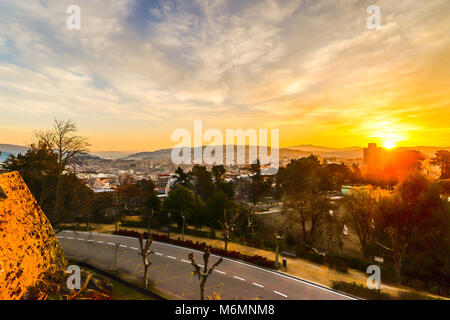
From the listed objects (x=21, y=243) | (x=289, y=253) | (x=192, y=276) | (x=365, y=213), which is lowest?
(x=289, y=253)

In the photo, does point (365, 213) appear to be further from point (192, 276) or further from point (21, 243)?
point (21, 243)

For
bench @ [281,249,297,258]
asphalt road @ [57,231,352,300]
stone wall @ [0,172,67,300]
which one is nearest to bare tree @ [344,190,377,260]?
bench @ [281,249,297,258]

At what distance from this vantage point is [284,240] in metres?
28.4

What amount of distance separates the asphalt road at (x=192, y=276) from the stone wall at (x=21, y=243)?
8224 millimetres

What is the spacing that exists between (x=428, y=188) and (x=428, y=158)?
58.4 meters

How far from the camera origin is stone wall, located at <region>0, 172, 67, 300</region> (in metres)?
7.06

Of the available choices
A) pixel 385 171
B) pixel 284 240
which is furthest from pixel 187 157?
pixel 284 240

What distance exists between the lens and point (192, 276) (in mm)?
16703

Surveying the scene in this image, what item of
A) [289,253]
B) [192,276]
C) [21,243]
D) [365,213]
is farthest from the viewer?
[365,213]

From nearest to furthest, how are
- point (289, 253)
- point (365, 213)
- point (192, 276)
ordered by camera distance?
point (192, 276) < point (289, 253) < point (365, 213)

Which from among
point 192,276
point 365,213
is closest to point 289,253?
point 365,213

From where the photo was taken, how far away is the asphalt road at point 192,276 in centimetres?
1420

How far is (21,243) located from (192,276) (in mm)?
11946
